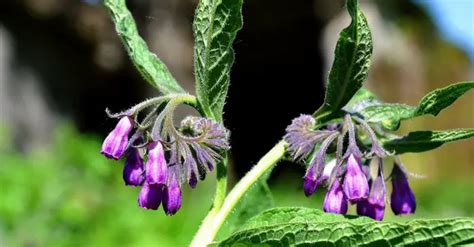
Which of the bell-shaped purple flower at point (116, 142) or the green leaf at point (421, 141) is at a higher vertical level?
the bell-shaped purple flower at point (116, 142)

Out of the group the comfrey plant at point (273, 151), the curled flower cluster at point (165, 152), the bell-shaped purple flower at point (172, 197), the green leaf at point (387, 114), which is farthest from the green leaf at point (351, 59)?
the bell-shaped purple flower at point (172, 197)

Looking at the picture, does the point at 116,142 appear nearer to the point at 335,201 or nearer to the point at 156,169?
the point at 156,169

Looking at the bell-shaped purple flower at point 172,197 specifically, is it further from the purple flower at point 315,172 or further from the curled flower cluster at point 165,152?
the purple flower at point 315,172

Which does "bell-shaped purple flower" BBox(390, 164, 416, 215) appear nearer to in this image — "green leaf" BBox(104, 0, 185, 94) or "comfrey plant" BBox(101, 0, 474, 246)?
"comfrey plant" BBox(101, 0, 474, 246)

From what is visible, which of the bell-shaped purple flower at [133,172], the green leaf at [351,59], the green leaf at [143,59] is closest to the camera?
the green leaf at [351,59]

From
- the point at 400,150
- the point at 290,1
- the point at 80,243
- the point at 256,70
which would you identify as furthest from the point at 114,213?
the point at 256,70

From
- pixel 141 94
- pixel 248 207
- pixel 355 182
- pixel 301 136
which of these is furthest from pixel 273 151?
pixel 141 94

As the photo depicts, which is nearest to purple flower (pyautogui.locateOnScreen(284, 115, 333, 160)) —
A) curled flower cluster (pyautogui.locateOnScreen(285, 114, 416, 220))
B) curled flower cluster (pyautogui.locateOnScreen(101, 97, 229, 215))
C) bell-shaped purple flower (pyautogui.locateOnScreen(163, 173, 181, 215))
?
curled flower cluster (pyautogui.locateOnScreen(285, 114, 416, 220))
